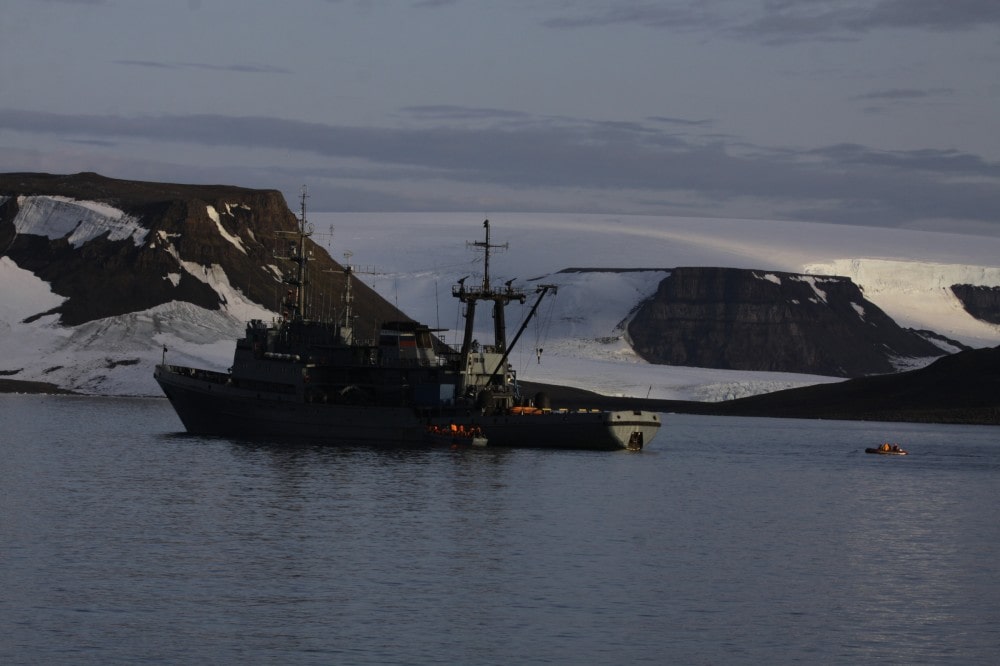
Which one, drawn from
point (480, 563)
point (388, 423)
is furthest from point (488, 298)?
point (480, 563)

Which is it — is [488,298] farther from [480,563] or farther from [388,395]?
[480,563]

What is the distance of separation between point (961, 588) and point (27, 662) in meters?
26.3

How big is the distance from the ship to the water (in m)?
13.0

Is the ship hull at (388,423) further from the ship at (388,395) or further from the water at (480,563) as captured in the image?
the water at (480,563)

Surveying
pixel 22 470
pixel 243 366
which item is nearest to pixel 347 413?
pixel 243 366

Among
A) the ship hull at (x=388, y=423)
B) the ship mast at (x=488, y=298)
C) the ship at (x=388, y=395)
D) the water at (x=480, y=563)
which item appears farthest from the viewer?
the ship mast at (x=488, y=298)

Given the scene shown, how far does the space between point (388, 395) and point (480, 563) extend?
61.2m

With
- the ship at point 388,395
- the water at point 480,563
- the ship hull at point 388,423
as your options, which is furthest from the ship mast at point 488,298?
the water at point 480,563

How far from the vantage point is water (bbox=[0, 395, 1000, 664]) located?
126 feet

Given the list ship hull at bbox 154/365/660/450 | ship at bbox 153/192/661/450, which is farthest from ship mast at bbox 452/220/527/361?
ship hull at bbox 154/365/660/450

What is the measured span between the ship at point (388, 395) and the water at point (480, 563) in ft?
42.7

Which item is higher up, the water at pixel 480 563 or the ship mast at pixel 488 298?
the ship mast at pixel 488 298

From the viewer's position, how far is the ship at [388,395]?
10619cm

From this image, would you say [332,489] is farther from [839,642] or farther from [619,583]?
[839,642]
